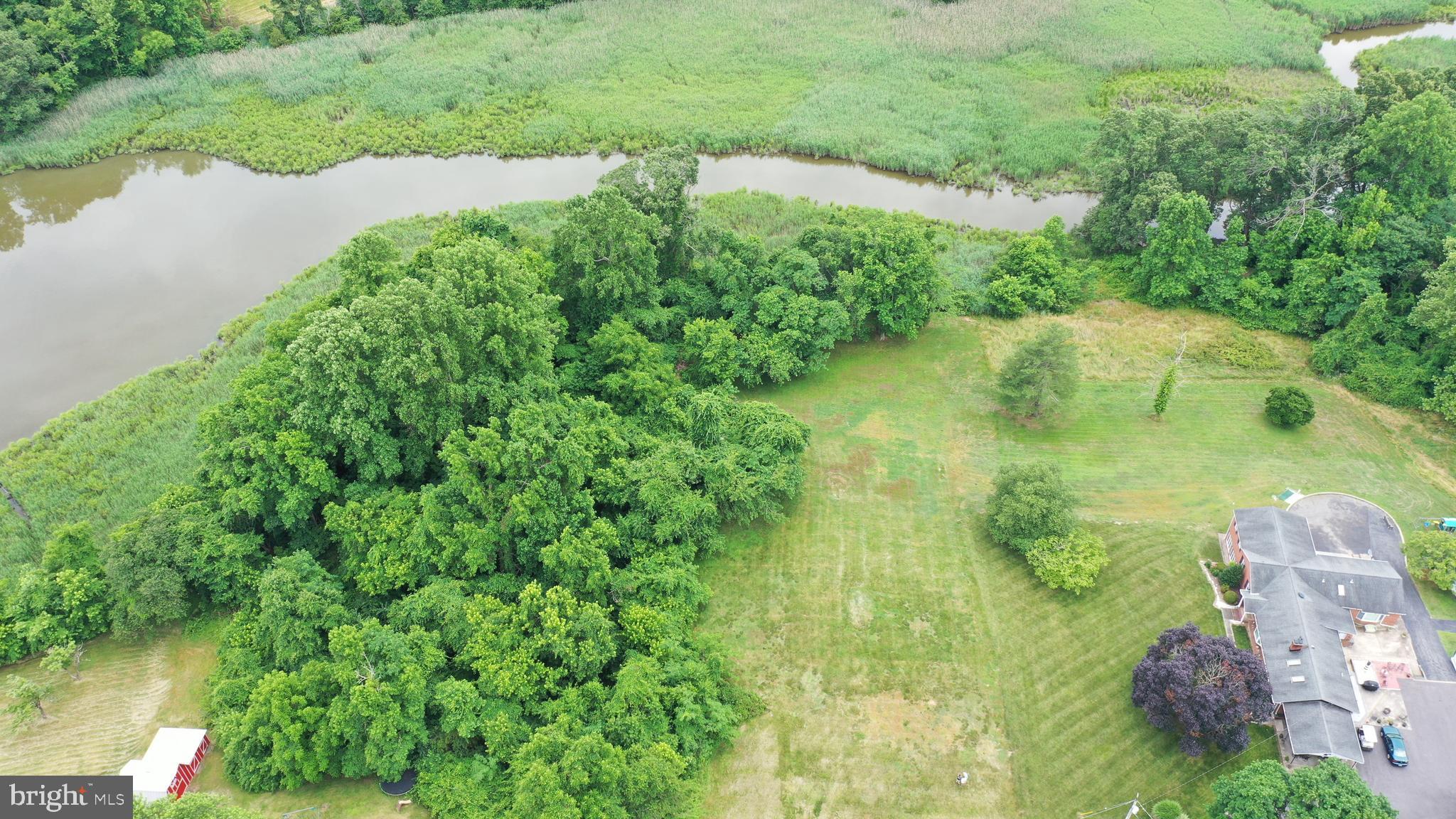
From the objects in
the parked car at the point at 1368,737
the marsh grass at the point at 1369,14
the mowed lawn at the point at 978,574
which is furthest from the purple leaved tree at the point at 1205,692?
the marsh grass at the point at 1369,14

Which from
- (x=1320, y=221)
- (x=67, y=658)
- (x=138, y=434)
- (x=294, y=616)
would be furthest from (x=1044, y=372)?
(x=138, y=434)

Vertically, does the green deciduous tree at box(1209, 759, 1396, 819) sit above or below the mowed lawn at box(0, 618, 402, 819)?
below

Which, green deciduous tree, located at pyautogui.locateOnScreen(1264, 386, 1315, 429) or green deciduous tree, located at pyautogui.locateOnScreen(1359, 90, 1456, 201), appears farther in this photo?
green deciduous tree, located at pyautogui.locateOnScreen(1359, 90, 1456, 201)

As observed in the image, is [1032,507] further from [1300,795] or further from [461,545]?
[461,545]

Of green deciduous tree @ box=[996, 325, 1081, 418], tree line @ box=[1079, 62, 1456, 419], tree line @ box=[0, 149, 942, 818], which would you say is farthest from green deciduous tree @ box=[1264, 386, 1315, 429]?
tree line @ box=[0, 149, 942, 818]

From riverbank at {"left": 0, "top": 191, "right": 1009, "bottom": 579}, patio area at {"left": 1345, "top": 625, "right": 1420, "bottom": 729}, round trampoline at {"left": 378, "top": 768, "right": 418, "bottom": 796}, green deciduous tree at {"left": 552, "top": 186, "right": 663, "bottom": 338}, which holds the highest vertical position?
green deciduous tree at {"left": 552, "top": 186, "right": 663, "bottom": 338}

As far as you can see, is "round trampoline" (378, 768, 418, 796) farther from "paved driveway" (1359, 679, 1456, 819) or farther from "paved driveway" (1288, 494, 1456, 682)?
"paved driveway" (1288, 494, 1456, 682)

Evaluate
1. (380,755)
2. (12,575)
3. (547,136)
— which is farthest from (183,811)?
(547,136)
